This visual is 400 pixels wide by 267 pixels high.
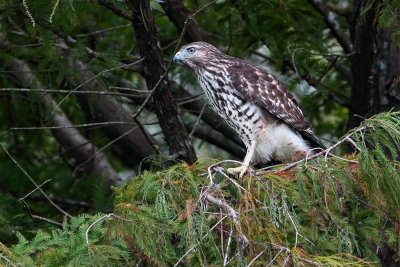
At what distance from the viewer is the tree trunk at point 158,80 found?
A: 5906mm

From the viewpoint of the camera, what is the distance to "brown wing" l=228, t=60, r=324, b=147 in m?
6.33

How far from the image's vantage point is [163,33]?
7.75 meters

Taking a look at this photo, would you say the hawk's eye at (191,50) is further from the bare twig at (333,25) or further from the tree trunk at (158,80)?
the bare twig at (333,25)

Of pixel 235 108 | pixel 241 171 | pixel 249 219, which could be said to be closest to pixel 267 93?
pixel 235 108

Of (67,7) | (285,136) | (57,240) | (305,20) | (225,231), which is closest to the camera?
(225,231)

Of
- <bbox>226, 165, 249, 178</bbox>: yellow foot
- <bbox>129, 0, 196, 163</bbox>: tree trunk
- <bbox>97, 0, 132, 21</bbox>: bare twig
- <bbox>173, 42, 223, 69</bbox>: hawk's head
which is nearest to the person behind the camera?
<bbox>226, 165, 249, 178</bbox>: yellow foot

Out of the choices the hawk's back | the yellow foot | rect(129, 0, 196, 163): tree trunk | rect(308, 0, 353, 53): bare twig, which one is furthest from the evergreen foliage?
rect(308, 0, 353, 53): bare twig

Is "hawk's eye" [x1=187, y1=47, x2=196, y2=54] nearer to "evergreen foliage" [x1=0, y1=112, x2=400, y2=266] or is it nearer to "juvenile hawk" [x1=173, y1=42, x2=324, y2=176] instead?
"juvenile hawk" [x1=173, y1=42, x2=324, y2=176]

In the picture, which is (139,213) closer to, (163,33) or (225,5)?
(225,5)

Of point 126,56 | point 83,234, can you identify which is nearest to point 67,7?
point 126,56

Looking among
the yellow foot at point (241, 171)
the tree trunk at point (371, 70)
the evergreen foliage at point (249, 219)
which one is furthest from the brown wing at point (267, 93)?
the evergreen foliage at point (249, 219)

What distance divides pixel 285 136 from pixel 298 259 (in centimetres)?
300

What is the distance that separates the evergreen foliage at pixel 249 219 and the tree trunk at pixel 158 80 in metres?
1.52

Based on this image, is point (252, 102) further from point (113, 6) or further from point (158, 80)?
point (113, 6)
